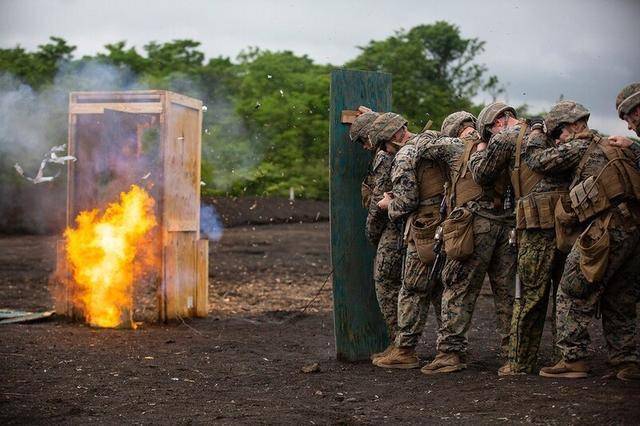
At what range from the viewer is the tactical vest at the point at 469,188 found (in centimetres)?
852

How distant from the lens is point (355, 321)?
32.0 ft

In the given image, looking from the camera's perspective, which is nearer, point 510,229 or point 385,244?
point 510,229

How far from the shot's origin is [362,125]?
9.24m

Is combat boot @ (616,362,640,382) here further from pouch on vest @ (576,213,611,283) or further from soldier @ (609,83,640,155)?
soldier @ (609,83,640,155)

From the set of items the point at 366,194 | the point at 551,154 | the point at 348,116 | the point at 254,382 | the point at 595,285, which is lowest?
the point at 254,382

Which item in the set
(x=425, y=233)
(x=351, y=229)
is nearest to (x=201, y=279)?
(x=351, y=229)

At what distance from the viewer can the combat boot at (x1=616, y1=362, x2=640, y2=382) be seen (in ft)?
25.0

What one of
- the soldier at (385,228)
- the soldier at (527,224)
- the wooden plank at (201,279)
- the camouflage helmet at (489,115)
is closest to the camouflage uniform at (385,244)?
the soldier at (385,228)

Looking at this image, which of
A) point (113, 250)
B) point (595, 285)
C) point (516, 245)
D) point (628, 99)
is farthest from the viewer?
point (113, 250)

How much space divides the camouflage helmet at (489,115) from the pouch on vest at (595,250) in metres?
1.42

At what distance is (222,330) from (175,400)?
431cm

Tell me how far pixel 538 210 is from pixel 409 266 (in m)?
1.50

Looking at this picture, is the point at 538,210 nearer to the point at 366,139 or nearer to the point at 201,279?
the point at 366,139

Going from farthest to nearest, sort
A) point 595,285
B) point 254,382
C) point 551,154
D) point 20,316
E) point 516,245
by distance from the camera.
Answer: point 20,316, point 254,382, point 516,245, point 551,154, point 595,285
